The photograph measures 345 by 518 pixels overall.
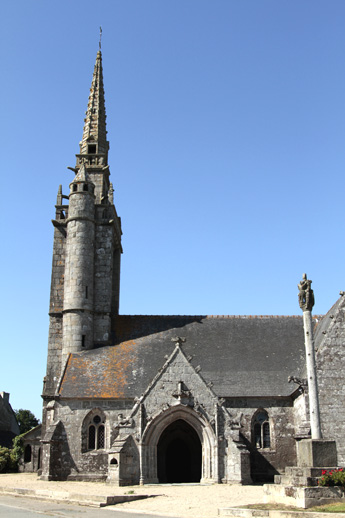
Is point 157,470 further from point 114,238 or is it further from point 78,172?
point 78,172

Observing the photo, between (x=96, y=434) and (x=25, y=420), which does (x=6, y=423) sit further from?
(x=96, y=434)

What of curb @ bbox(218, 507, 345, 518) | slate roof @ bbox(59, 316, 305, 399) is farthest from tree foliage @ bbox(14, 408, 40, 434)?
curb @ bbox(218, 507, 345, 518)

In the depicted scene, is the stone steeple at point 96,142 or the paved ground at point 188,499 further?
the stone steeple at point 96,142

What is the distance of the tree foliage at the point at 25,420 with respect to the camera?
2672 inches

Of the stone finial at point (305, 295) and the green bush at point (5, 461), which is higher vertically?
the stone finial at point (305, 295)

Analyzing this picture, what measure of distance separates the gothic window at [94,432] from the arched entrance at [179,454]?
2502 mm

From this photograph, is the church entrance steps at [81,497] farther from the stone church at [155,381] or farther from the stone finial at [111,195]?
the stone finial at [111,195]

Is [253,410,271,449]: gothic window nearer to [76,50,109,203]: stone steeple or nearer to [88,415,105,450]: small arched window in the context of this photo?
[88,415,105,450]: small arched window

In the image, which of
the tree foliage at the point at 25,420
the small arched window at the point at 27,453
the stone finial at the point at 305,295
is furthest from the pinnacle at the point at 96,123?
the tree foliage at the point at 25,420

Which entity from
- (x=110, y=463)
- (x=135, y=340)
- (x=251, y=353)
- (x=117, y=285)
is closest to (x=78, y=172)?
(x=117, y=285)

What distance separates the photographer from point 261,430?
2384 centimetres

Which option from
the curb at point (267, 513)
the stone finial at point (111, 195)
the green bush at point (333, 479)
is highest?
the stone finial at point (111, 195)

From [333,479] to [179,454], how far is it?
13590 millimetres

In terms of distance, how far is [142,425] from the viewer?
21422mm
